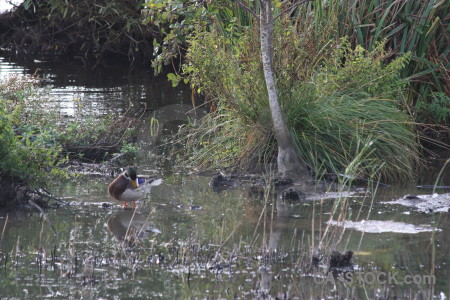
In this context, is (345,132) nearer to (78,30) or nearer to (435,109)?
(435,109)

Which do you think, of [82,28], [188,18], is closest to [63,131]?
[188,18]

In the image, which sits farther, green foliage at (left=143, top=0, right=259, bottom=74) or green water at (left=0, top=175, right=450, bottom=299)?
green foliage at (left=143, top=0, right=259, bottom=74)

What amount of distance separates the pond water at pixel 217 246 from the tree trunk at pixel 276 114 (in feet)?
1.44

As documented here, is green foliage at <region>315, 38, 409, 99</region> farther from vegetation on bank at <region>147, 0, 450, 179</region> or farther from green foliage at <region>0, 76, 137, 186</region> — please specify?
green foliage at <region>0, 76, 137, 186</region>

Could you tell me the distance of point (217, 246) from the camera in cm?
603

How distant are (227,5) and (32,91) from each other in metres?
2.82

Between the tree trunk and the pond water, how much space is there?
44 centimetres

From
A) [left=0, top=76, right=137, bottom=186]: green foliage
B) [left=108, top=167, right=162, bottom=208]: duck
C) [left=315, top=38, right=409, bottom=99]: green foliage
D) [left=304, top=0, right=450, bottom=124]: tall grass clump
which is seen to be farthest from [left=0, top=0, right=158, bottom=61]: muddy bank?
[left=108, top=167, right=162, bottom=208]: duck

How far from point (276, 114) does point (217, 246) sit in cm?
283

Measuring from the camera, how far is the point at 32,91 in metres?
9.75

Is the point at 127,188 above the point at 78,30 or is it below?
below

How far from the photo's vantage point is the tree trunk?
845 centimetres

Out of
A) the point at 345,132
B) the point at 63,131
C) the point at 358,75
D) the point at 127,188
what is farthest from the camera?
the point at 63,131

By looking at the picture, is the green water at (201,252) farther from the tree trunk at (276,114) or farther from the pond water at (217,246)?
the tree trunk at (276,114)
